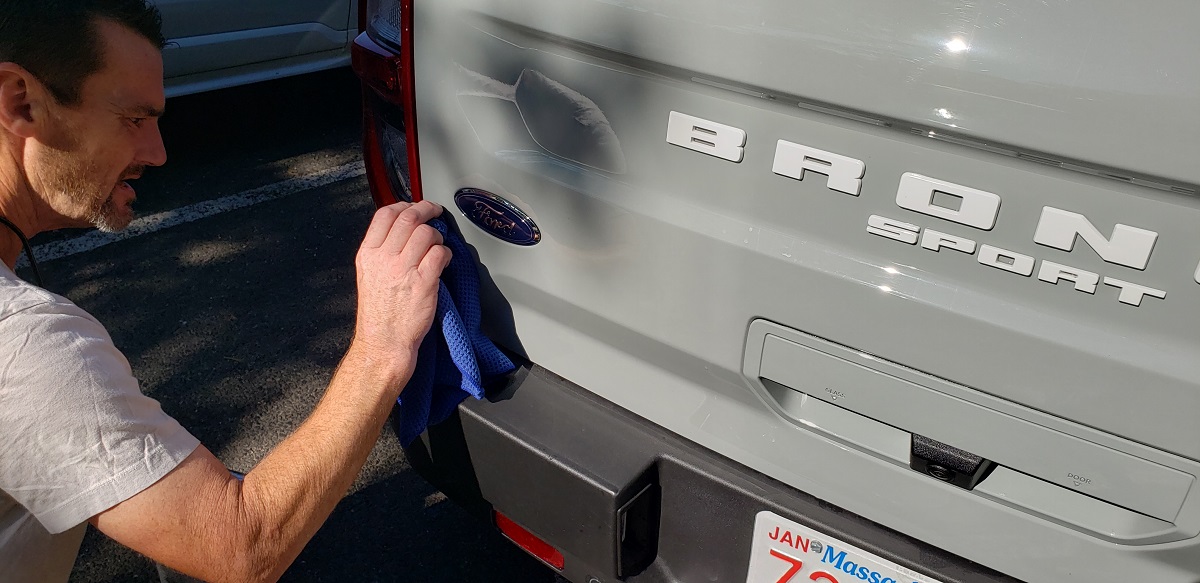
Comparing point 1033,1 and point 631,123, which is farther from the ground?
point 1033,1

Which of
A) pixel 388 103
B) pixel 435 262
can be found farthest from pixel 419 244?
pixel 388 103

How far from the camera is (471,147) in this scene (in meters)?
1.68

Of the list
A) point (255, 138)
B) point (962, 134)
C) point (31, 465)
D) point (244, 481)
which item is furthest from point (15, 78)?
point (255, 138)

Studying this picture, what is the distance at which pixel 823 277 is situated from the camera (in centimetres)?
133

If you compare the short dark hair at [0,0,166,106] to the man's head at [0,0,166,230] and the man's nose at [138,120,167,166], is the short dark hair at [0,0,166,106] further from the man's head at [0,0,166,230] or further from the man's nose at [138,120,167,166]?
the man's nose at [138,120,167,166]

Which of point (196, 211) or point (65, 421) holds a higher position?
point (65, 421)

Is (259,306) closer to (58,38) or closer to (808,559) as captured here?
(58,38)

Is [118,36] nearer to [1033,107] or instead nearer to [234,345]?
[1033,107]

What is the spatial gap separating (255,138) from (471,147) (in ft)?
12.5

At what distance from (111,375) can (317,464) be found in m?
0.33

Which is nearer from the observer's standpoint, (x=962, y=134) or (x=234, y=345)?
(x=962, y=134)

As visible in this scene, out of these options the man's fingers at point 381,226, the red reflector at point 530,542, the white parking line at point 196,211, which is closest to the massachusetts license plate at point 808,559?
the red reflector at point 530,542

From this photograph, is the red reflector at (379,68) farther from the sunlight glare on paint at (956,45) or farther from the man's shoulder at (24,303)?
the sunlight glare on paint at (956,45)

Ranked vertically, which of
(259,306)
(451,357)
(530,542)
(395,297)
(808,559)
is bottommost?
(259,306)
